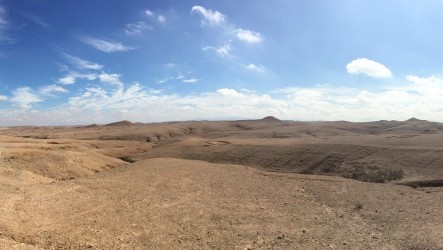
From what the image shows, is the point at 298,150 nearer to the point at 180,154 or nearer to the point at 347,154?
the point at 347,154

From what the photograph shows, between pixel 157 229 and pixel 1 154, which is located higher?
pixel 1 154

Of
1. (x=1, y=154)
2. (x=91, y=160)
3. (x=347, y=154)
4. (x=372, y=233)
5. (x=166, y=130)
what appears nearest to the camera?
(x=372, y=233)

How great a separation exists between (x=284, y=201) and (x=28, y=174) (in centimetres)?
1518

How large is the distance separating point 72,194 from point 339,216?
12.6m

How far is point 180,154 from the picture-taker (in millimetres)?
43500

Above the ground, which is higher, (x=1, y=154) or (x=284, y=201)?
(x=1, y=154)


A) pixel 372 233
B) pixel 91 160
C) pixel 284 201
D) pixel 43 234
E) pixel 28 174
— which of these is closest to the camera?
pixel 43 234

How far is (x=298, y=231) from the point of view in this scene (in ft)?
47.4

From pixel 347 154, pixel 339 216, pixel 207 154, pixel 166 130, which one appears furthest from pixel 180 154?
pixel 166 130

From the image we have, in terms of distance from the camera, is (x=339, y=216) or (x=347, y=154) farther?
(x=347, y=154)

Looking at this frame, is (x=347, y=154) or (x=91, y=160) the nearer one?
(x=91, y=160)

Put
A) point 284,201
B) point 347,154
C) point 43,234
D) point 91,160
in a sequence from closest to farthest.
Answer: point 43,234, point 284,201, point 91,160, point 347,154

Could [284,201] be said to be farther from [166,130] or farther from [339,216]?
[166,130]

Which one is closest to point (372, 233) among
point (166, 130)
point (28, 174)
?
→ point (28, 174)
